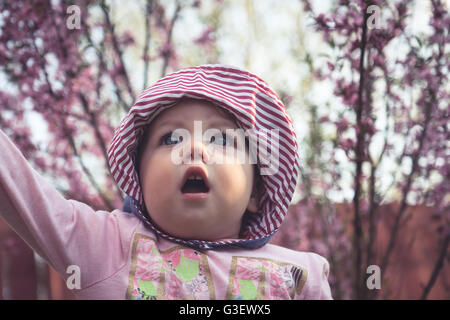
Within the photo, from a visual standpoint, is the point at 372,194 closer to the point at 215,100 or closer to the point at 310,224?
the point at 215,100

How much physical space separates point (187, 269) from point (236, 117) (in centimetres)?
51

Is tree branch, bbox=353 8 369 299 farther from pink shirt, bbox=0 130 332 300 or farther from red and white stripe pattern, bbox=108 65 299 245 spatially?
pink shirt, bbox=0 130 332 300

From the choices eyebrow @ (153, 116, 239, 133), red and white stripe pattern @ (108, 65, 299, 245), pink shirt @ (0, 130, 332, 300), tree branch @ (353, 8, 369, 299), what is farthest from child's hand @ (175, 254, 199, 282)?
tree branch @ (353, 8, 369, 299)

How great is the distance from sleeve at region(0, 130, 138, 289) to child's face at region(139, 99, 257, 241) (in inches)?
6.0

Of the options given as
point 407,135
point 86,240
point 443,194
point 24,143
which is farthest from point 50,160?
point 443,194

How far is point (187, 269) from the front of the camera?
52.6 inches

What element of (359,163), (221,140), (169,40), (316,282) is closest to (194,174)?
(221,140)

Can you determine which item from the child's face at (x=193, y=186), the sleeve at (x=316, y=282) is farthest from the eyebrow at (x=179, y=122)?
the sleeve at (x=316, y=282)

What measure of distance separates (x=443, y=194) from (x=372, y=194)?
56cm

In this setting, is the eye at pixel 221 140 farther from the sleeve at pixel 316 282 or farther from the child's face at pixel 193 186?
the sleeve at pixel 316 282

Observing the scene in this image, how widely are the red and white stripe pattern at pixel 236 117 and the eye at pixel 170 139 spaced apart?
0.30 ft

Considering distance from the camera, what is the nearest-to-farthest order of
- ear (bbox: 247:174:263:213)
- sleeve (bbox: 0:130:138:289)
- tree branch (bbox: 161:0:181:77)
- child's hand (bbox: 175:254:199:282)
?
sleeve (bbox: 0:130:138:289) < child's hand (bbox: 175:254:199:282) < ear (bbox: 247:174:263:213) < tree branch (bbox: 161:0:181:77)

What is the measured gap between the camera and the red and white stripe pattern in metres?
1.46

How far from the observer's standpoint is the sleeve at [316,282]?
58.7 inches
